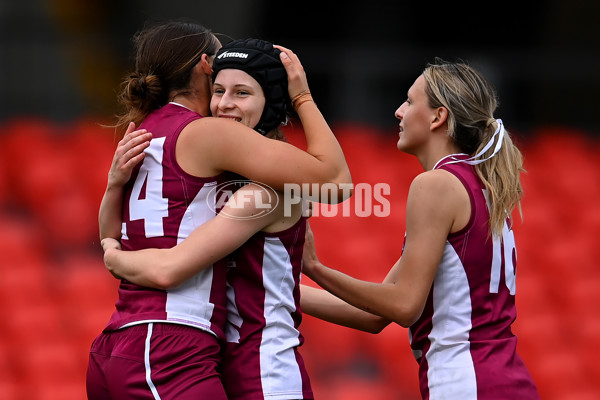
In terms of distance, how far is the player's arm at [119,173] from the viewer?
2.87m

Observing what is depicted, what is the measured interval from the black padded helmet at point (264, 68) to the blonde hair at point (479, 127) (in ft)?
1.79

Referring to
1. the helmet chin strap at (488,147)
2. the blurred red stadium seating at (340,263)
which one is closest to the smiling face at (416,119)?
the helmet chin strap at (488,147)

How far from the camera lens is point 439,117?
121 inches

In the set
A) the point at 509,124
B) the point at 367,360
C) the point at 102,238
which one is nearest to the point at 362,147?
the point at 509,124

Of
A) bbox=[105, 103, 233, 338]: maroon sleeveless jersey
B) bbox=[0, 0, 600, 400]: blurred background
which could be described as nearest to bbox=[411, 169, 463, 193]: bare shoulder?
bbox=[105, 103, 233, 338]: maroon sleeveless jersey

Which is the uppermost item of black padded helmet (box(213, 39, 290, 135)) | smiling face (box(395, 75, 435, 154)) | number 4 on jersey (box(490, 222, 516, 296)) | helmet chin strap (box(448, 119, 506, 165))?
black padded helmet (box(213, 39, 290, 135))

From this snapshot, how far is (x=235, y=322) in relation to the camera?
287cm

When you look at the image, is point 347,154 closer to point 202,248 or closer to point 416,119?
point 416,119

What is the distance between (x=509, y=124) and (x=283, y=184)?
757 cm

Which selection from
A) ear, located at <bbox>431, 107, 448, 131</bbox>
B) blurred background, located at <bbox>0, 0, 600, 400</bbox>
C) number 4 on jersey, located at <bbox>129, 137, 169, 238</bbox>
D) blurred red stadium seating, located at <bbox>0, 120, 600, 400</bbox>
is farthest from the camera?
blurred background, located at <bbox>0, 0, 600, 400</bbox>

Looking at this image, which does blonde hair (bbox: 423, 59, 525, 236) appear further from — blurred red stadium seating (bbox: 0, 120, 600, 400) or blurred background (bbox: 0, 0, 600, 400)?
blurred red stadium seating (bbox: 0, 120, 600, 400)

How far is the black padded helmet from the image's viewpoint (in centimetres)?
288

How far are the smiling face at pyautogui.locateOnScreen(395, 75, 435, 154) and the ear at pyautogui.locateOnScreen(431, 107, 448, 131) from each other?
0.03ft

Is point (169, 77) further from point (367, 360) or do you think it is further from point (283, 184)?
point (367, 360)
